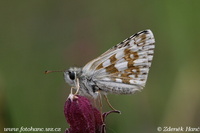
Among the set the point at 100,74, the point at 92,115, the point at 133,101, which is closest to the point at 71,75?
the point at 100,74

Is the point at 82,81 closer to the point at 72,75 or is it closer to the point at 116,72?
the point at 72,75

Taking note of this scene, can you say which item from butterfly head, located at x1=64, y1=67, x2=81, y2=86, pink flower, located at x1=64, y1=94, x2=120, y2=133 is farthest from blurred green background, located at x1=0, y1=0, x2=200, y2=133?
pink flower, located at x1=64, y1=94, x2=120, y2=133

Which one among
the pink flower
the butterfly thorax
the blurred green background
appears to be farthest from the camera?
the blurred green background

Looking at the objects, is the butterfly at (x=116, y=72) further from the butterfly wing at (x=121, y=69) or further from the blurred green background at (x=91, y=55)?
the blurred green background at (x=91, y=55)

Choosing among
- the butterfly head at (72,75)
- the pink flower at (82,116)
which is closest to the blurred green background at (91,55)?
the butterfly head at (72,75)

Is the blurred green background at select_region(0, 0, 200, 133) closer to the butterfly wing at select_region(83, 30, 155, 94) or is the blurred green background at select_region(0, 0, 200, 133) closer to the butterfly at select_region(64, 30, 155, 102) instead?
the butterfly at select_region(64, 30, 155, 102)

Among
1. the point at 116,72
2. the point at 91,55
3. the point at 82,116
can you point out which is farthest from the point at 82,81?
the point at 91,55

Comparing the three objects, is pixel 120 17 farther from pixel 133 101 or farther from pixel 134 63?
pixel 134 63
